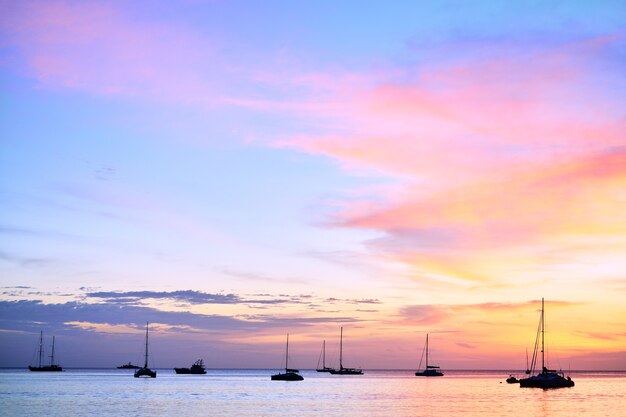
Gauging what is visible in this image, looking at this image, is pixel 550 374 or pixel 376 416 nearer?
pixel 376 416

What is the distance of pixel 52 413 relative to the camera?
105 metres

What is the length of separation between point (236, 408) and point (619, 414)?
57.4 m

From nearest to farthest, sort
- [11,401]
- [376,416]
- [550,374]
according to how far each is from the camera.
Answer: [376,416]
[11,401]
[550,374]

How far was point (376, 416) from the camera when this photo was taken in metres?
104

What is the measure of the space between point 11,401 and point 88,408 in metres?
24.1

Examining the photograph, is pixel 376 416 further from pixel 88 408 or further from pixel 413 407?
pixel 88 408

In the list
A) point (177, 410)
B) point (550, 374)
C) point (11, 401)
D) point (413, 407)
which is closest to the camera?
point (177, 410)

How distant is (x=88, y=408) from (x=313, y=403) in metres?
38.0

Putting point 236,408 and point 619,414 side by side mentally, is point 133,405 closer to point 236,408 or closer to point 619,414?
point 236,408

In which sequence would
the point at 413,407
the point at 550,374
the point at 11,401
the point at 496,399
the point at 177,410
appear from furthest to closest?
the point at 550,374
the point at 496,399
the point at 11,401
the point at 413,407
the point at 177,410

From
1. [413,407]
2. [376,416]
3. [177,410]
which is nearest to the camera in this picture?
[376,416]

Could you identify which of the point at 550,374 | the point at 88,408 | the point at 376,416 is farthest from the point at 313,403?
the point at 550,374

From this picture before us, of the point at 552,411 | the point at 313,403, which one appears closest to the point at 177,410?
the point at 313,403

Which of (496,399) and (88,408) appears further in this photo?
(496,399)
